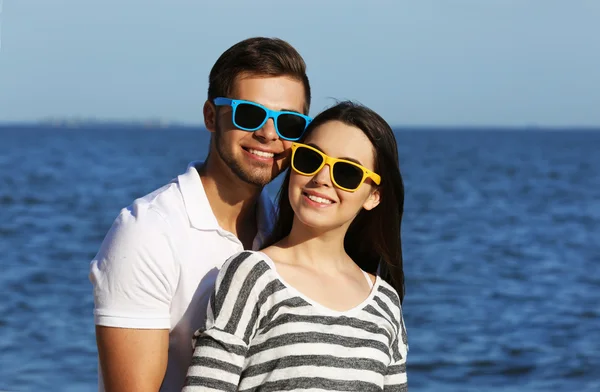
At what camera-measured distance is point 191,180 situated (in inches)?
129

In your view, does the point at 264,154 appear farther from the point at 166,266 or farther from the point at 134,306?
the point at 134,306

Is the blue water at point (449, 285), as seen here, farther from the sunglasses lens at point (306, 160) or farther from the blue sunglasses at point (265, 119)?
the sunglasses lens at point (306, 160)

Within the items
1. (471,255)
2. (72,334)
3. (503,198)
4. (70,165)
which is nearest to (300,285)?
(72,334)

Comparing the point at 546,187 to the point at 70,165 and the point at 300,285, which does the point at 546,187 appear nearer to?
the point at 70,165

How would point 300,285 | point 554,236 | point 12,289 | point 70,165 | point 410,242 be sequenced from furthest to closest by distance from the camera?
point 70,165 < point 554,236 < point 410,242 < point 12,289 < point 300,285

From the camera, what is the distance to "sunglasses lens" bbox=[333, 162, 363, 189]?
2.96m

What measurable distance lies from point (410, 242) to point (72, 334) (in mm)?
9839

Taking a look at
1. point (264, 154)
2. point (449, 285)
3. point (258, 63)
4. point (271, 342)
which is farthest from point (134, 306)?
point (449, 285)

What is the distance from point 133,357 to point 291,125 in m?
0.89

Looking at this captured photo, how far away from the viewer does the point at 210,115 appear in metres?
3.43

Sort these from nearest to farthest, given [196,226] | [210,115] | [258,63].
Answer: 1. [196,226]
2. [258,63]
3. [210,115]

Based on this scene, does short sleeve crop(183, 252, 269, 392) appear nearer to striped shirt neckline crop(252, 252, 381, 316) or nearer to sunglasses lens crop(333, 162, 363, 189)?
striped shirt neckline crop(252, 252, 381, 316)

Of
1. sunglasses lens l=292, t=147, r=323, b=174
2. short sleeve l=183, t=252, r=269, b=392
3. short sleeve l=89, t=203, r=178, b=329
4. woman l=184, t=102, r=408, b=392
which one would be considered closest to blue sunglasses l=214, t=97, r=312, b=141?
woman l=184, t=102, r=408, b=392

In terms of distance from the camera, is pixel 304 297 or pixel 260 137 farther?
pixel 260 137
